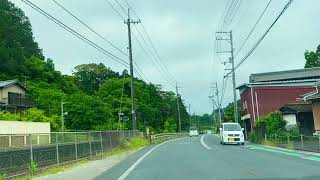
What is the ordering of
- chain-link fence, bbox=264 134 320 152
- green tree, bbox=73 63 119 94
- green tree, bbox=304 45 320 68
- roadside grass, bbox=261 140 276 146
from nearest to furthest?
chain-link fence, bbox=264 134 320 152, roadside grass, bbox=261 140 276 146, green tree, bbox=304 45 320 68, green tree, bbox=73 63 119 94

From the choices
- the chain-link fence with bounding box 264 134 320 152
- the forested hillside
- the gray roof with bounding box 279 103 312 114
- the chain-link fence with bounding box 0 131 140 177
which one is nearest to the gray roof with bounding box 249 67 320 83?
the gray roof with bounding box 279 103 312 114

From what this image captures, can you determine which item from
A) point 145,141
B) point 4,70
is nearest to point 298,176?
point 145,141

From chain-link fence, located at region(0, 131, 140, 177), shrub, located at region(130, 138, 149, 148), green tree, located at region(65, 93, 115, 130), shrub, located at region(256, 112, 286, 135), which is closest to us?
chain-link fence, located at region(0, 131, 140, 177)

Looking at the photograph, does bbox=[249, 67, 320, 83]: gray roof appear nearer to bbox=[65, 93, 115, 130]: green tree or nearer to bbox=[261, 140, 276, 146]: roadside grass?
bbox=[65, 93, 115, 130]: green tree

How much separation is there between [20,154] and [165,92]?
125m

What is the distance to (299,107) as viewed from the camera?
166 ft

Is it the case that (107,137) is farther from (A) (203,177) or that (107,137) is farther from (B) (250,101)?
(B) (250,101)

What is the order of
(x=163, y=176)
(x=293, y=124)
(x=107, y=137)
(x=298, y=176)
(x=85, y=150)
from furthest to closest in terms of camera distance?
(x=293, y=124)
(x=107, y=137)
(x=85, y=150)
(x=163, y=176)
(x=298, y=176)

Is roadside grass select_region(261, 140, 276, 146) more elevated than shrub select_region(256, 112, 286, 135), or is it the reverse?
shrub select_region(256, 112, 286, 135)

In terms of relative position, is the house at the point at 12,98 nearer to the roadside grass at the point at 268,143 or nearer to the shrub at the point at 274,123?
the shrub at the point at 274,123

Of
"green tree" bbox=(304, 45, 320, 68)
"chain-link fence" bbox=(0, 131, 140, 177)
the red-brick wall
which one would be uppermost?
"green tree" bbox=(304, 45, 320, 68)

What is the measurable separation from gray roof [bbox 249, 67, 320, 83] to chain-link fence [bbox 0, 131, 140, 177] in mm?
36890

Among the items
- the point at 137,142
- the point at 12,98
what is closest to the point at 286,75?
the point at 137,142

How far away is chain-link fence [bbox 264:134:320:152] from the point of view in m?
29.6
